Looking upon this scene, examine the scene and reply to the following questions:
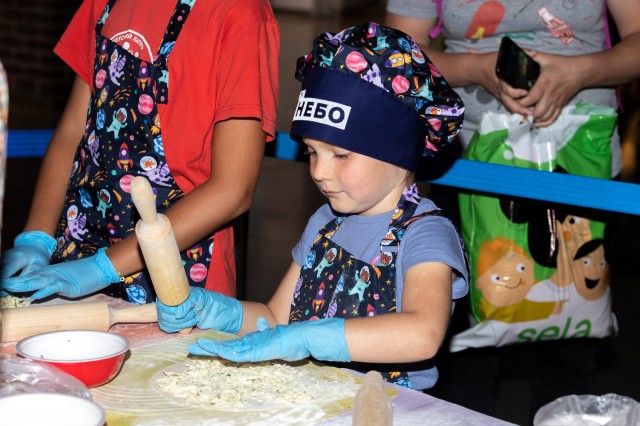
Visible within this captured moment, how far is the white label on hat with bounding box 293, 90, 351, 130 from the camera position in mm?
1953

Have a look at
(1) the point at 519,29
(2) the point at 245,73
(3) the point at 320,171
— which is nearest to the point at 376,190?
(3) the point at 320,171

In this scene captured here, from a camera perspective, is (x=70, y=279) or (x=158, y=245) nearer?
(x=158, y=245)

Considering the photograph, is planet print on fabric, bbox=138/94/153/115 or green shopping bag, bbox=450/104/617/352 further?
green shopping bag, bbox=450/104/617/352

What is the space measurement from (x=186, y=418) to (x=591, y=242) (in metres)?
1.60

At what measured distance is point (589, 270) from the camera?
9.01 feet

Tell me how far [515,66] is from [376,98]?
783mm

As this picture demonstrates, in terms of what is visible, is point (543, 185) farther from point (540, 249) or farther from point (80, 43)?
point (80, 43)

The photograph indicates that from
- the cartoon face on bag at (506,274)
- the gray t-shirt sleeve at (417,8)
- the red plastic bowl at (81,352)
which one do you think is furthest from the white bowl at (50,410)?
the gray t-shirt sleeve at (417,8)

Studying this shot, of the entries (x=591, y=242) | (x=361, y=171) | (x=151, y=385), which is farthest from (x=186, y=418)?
(x=591, y=242)

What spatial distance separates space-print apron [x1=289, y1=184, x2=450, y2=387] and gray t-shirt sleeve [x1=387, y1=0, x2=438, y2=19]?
940 millimetres

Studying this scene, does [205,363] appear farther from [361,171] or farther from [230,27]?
[230,27]

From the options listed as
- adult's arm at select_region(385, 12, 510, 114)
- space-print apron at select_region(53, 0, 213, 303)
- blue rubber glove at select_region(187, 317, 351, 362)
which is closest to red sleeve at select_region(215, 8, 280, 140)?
space-print apron at select_region(53, 0, 213, 303)

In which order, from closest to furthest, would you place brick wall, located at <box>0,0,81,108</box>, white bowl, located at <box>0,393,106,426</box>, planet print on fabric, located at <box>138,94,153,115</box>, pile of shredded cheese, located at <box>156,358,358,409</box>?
white bowl, located at <box>0,393,106,426</box>
pile of shredded cheese, located at <box>156,358,358,409</box>
planet print on fabric, located at <box>138,94,153,115</box>
brick wall, located at <box>0,0,81,108</box>

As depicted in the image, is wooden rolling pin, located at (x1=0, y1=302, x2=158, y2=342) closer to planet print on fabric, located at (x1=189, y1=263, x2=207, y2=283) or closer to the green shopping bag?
planet print on fabric, located at (x1=189, y1=263, x2=207, y2=283)
